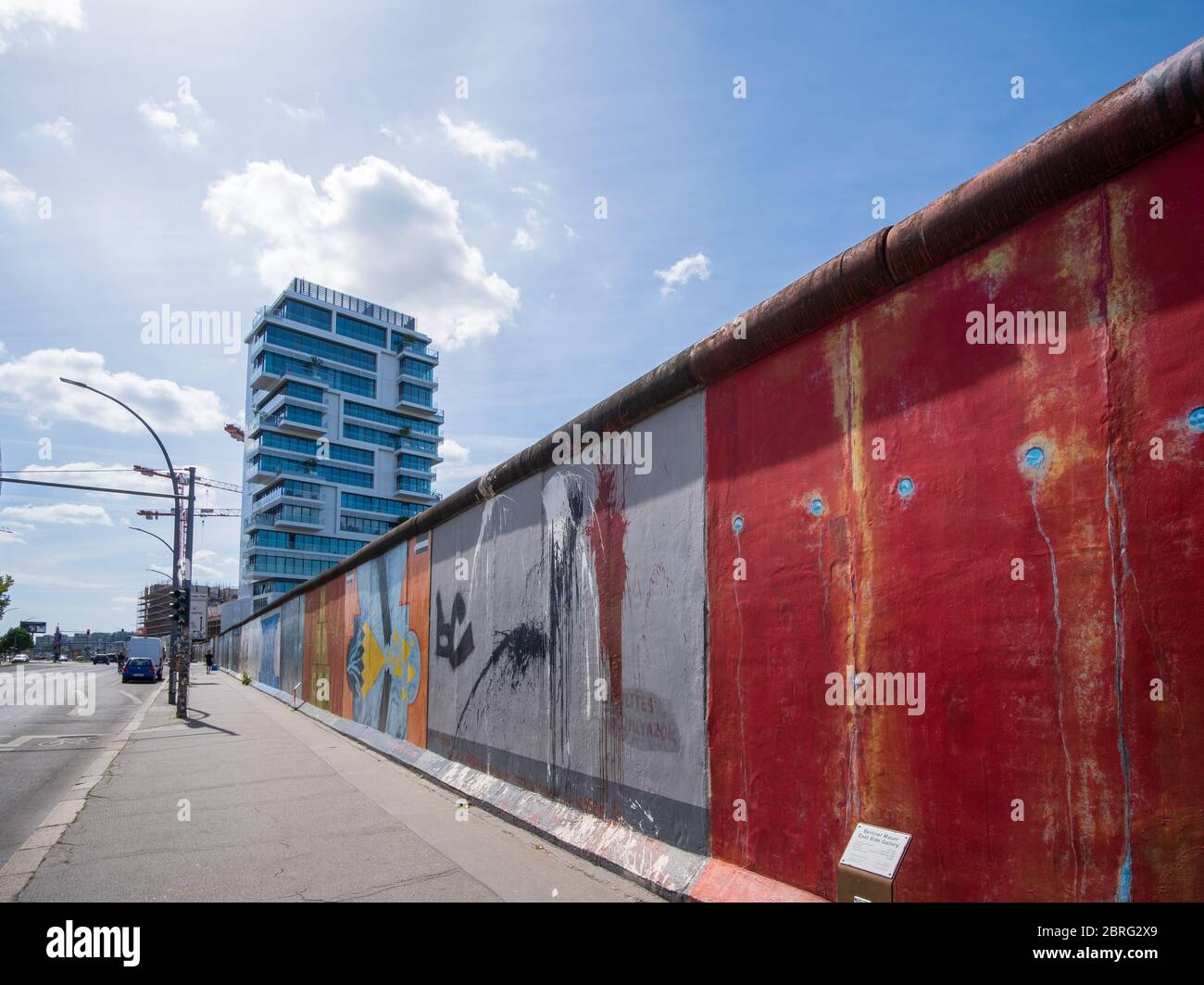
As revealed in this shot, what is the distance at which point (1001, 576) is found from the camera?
340 centimetres

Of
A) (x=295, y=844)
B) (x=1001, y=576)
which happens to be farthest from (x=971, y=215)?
(x=295, y=844)

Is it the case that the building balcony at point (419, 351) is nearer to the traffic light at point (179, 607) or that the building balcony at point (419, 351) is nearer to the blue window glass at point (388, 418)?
the blue window glass at point (388, 418)

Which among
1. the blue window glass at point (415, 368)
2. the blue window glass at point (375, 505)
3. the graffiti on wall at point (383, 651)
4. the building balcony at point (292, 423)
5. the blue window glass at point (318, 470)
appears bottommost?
the graffiti on wall at point (383, 651)

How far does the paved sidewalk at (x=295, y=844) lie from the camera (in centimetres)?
531

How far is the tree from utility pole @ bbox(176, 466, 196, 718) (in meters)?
109

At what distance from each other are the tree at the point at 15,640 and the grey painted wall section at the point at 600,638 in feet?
414

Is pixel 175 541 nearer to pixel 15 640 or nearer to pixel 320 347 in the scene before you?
pixel 320 347

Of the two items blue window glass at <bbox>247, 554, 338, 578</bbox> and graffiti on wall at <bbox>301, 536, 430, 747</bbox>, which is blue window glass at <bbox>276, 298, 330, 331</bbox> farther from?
graffiti on wall at <bbox>301, 536, 430, 747</bbox>

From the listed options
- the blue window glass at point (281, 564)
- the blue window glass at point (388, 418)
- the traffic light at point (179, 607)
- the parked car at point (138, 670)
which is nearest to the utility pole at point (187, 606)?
the traffic light at point (179, 607)

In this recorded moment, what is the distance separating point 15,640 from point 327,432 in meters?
65.4

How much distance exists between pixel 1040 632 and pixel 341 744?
12.6 metres

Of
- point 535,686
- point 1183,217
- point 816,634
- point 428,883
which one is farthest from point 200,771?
point 1183,217

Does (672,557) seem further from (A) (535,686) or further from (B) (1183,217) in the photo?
(B) (1183,217)

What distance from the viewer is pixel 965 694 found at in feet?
11.5
